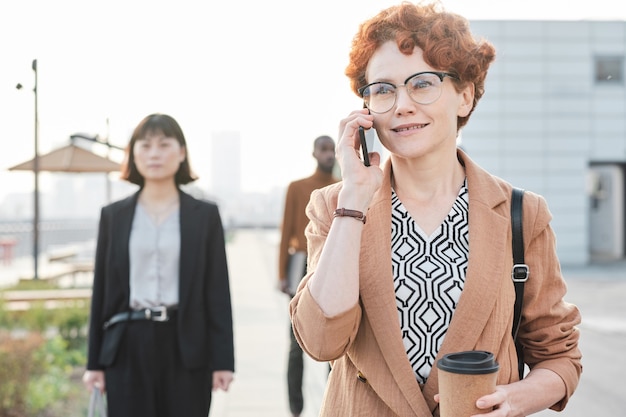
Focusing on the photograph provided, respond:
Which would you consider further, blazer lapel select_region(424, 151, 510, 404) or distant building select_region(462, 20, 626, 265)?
distant building select_region(462, 20, 626, 265)

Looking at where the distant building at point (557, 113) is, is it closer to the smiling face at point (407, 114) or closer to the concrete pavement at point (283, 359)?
the concrete pavement at point (283, 359)

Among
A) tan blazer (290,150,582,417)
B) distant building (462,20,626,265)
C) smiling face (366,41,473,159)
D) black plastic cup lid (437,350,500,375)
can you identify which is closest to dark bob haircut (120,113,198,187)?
tan blazer (290,150,582,417)

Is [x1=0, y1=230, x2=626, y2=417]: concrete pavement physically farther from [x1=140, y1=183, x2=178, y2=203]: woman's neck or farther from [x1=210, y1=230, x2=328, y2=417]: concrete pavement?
[x1=140, y1=183, x2=178, y2=203]: woman's neck

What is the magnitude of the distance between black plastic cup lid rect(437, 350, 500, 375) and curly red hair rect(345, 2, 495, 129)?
0.73 metres

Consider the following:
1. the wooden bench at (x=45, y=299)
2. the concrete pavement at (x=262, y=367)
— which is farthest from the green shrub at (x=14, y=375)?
the wooden bench at (x=45, y=299)

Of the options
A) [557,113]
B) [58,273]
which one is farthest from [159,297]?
[557,113]

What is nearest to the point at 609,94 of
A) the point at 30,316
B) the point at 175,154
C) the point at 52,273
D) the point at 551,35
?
the point at 551,35

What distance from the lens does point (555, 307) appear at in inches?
75.1

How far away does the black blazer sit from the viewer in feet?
11.9

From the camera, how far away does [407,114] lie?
73.3 inches

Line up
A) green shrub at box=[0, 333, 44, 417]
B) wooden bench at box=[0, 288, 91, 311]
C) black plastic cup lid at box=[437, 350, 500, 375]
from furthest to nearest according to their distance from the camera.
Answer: wooden bench at box=[0, 288, 91, 311]
green shrub at box=[0, 333, 44, 417]
black plastic cup lid at box=[437, 350, 500, 375]

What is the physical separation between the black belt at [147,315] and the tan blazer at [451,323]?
1769 millimetres

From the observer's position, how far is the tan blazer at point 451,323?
1798 mm

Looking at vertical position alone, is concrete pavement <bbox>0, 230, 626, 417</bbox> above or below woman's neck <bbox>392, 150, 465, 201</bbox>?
below
